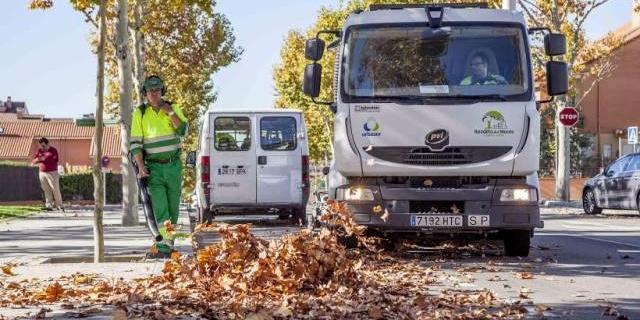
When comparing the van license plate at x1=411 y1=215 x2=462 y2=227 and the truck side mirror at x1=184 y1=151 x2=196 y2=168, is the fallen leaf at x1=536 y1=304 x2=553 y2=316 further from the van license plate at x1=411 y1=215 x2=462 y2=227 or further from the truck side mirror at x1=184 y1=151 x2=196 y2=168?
the truck side mirror at x1=184 y1=151 x2=196 y2=168

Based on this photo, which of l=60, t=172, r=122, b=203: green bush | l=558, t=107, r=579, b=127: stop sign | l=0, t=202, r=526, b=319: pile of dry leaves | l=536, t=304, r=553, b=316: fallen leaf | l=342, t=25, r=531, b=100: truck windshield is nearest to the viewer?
l=0, t=202, r=526, b=319: pile of dry leaves

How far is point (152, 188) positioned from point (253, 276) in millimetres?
3591

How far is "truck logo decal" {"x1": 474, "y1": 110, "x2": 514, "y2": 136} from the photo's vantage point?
42.1 feet

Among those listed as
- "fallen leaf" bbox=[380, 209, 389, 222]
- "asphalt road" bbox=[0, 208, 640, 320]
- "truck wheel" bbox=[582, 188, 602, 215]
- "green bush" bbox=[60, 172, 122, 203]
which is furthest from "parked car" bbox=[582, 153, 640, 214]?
"green bush" bbox=[60, 172, 122, 203]

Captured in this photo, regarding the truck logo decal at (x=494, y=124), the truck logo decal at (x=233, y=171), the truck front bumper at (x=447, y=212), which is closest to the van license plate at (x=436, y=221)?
the truck front bumper at (x=447, y=212)

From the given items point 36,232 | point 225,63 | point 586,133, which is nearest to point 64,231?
point 36,232

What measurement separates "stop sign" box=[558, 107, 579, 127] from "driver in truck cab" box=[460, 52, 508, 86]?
23.0m

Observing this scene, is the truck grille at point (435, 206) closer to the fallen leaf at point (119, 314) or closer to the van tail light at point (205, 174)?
the fallen leaf at point (119, 314)

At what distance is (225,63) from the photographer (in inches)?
2125

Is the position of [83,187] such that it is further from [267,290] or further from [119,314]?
[119,314]

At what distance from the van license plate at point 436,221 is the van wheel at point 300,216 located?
851 centimetres

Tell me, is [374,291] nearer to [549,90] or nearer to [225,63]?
[549,90]

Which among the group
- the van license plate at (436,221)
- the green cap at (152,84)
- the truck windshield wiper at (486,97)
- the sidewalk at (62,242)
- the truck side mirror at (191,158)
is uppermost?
the green cap at (152,84)

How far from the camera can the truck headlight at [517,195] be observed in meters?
12.9
